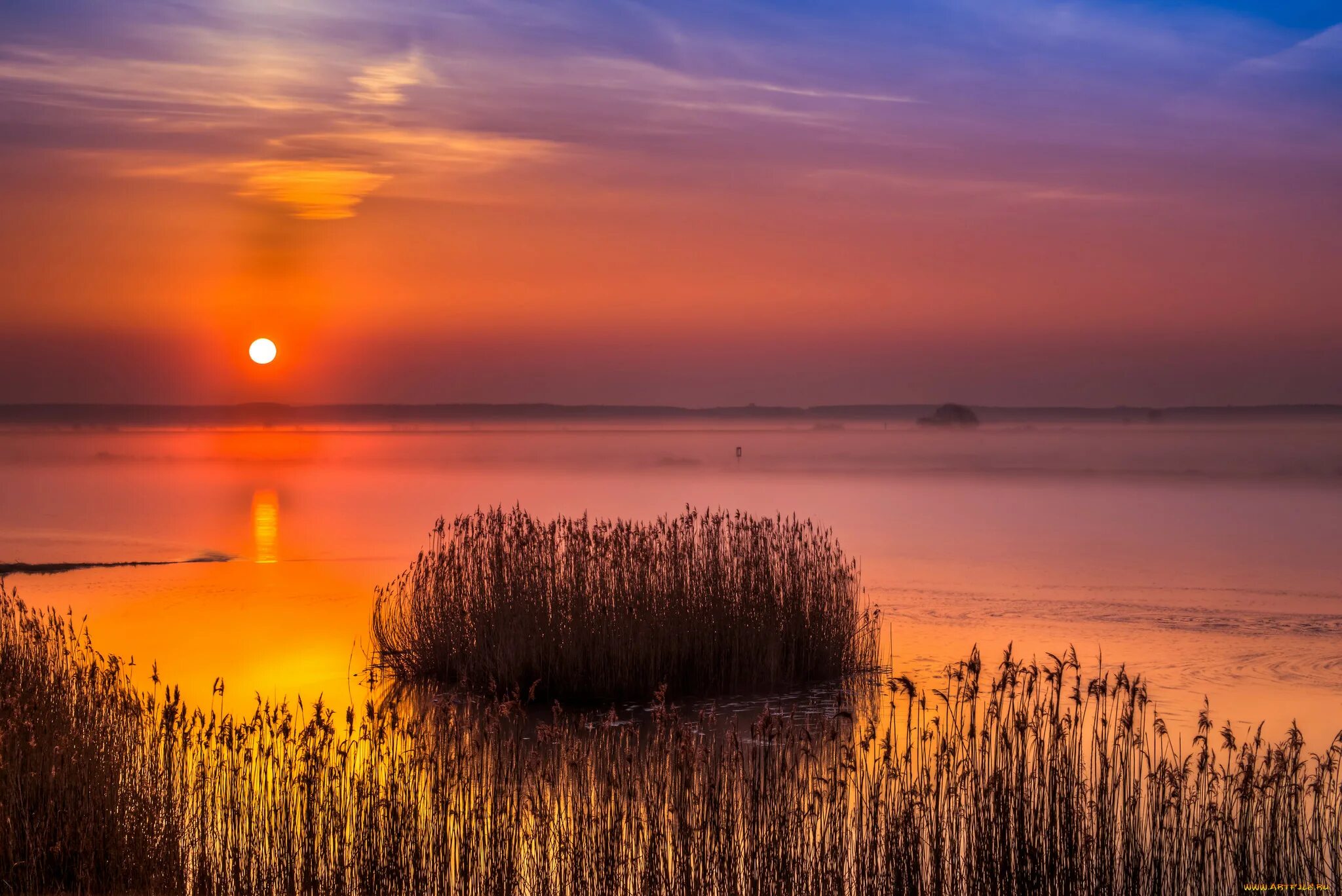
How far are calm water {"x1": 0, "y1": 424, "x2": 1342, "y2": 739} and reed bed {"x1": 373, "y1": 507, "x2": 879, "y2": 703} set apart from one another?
3.54ft

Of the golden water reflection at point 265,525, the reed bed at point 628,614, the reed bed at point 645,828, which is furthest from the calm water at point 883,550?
the reed bed at point 645,828

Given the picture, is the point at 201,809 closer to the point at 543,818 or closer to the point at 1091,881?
the point at 543,818

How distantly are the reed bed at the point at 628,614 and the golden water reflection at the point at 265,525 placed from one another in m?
15.3

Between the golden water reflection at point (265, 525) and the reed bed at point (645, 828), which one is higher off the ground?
the golden water reflection at point (265, 525)

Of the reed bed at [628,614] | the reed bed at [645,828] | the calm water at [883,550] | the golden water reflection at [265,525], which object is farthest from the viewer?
the golden water reflection at [265,525]

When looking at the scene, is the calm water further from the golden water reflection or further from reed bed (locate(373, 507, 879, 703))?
reed bed (locate(373, 507, 879, 703))

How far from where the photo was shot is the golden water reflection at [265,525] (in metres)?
30.1

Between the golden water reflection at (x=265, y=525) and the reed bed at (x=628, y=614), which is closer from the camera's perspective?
the reed bed at (x=628, y=614)

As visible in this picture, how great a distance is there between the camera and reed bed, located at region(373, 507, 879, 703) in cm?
1321

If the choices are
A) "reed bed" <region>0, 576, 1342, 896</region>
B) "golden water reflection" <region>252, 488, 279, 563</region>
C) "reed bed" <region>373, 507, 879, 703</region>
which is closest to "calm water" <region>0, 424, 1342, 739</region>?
"golden water reflection" <region>252, 488, 279, 563</region>

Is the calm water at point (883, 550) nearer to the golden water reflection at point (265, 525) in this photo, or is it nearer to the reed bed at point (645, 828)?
the golden water reflection at point (265, 525)

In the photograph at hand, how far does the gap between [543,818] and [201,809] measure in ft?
7.01

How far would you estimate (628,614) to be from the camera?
13328 millimetres

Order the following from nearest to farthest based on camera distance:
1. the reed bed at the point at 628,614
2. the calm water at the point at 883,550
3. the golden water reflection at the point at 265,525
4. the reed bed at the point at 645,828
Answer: the reed bed at the point at 645,828
the reed bed at the point at 628,614
the calm water at the point at 883,550
the golden water reflection at the point at 265,525
